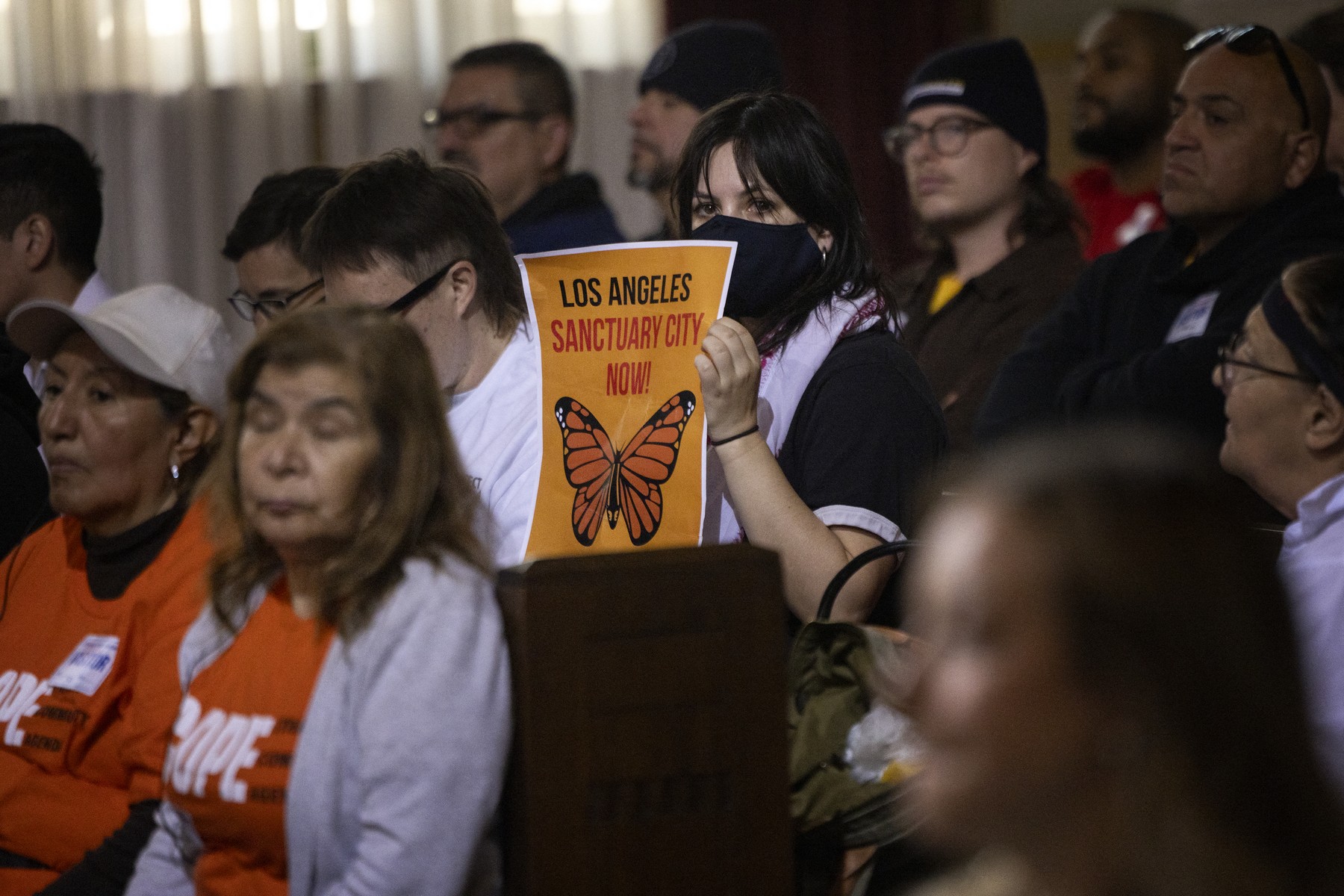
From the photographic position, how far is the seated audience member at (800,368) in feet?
5.89

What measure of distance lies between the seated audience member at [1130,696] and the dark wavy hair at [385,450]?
2.64 feet

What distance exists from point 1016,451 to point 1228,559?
14 cm

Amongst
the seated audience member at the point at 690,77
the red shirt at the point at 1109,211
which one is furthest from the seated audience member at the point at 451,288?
the red shirt at the point at 1109,211

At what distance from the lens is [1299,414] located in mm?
1975

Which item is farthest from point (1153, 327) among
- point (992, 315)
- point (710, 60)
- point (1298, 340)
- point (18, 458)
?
point (18, 458)

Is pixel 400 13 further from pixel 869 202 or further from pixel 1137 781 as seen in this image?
pixel 1137 781

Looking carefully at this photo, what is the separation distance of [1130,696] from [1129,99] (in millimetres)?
3999

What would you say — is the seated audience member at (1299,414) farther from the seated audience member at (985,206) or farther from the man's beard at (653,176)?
the man's beard at (653,176)

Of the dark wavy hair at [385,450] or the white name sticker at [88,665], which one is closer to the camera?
the dark wavy hair at [385,450]

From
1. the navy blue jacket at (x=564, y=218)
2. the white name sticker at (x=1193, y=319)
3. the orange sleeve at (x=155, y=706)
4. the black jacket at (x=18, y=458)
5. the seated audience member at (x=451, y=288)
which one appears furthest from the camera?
the navy blue jacket at (x=564, y=218)

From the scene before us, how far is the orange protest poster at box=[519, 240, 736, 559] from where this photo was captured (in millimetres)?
1847

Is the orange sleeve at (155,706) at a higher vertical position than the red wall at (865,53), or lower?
lower

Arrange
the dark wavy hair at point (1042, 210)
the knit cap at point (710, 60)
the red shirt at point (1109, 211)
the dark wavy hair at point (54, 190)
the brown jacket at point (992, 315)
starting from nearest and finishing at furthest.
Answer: the dark wavy hair at point (54, 190)
the brown jacket at point (992, 315)
the dark wavy hair at point (1042, 210)
the knit cap at point (710, 60)
the red shirt at point (1109, 211)

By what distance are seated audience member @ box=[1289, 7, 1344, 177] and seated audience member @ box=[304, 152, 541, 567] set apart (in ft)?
6.07
